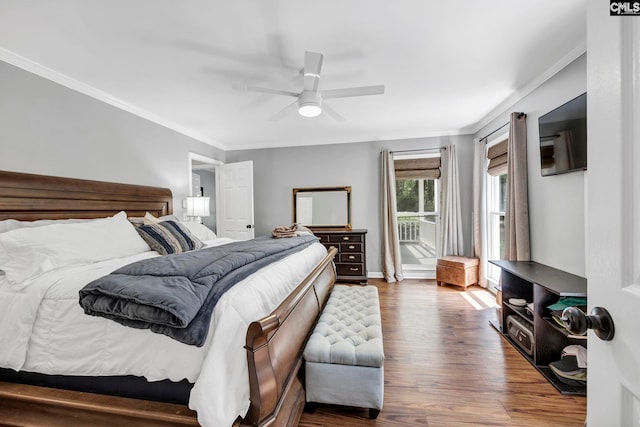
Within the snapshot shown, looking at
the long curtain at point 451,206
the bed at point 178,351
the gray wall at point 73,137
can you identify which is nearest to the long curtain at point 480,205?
the long curtain at point 451,206

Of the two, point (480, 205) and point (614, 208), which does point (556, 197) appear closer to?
point (480, 205)

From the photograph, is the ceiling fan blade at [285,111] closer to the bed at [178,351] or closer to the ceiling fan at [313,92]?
the ceiling fan at [313,92]

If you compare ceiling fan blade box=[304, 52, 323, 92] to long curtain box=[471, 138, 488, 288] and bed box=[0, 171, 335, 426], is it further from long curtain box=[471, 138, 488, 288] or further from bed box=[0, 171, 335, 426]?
long curtain box=[471, 138, 488, 288]

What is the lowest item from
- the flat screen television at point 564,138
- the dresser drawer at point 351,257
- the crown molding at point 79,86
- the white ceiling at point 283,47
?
the dresser drawer at point 351,257

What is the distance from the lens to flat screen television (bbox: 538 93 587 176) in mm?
2115

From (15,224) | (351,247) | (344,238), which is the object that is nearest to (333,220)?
(344,238)

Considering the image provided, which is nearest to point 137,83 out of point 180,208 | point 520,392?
point 180,208

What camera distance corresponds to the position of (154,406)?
1.21 m

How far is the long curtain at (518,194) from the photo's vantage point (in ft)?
Answer: 9.57

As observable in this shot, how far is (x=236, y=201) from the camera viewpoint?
4984mm

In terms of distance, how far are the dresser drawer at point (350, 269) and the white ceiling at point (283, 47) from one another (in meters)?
2.45

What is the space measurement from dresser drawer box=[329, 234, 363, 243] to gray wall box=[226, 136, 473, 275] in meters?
0.48

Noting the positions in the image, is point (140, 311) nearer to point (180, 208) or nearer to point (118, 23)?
point (118, 23)

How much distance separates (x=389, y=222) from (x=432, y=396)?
3.16 metres
